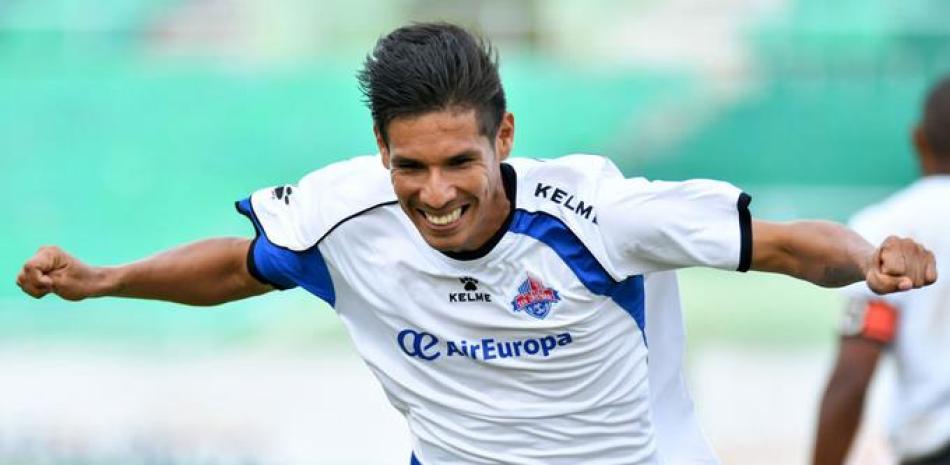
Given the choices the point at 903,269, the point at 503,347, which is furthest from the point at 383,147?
the point at 903,269

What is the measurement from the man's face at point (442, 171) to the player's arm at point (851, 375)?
6.84 ft

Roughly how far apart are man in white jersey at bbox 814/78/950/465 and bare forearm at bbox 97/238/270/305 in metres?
2.15

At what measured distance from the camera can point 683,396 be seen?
5070 mm

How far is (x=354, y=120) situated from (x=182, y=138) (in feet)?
4.39

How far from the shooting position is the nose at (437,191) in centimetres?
436

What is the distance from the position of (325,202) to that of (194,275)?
0.41 m

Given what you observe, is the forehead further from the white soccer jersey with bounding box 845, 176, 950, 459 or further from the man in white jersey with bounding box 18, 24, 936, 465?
the white soccer jersey with bounding box 845, 176, 950, 459

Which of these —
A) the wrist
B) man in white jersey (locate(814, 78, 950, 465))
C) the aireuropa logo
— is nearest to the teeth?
the aireuropa logo

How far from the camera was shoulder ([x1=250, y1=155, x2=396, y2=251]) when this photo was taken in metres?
4.76

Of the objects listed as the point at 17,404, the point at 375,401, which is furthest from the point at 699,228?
the point at 17,404

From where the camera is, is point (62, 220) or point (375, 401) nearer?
point (375, 401)

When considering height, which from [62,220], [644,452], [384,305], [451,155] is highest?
[62,220]

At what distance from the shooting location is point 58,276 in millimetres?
4824

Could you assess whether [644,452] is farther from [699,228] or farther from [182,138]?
[182,138]
